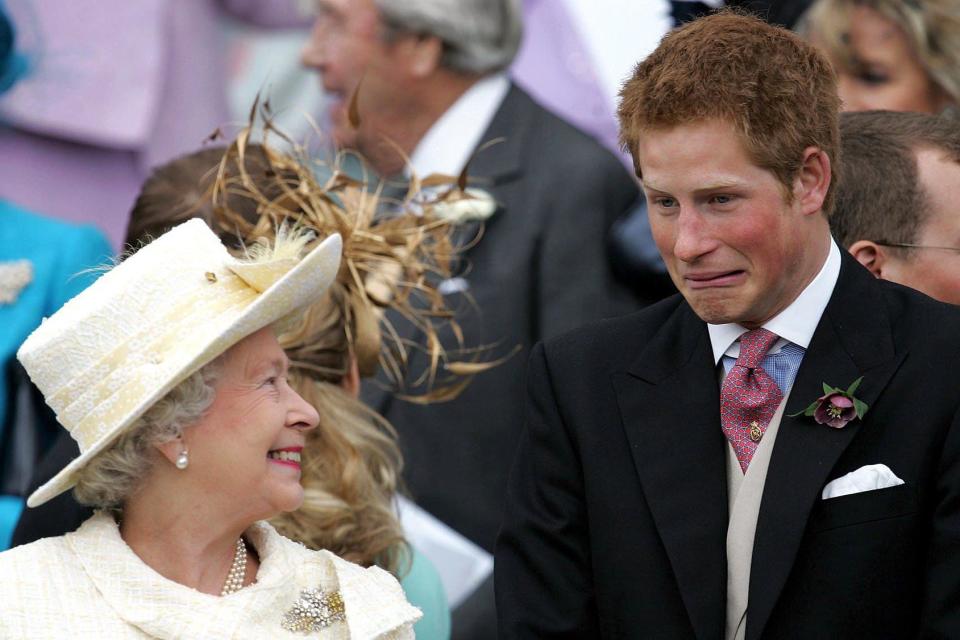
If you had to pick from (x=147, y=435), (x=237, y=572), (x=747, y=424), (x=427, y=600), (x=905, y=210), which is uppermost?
(x=905, y=210)

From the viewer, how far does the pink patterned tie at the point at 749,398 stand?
3.01 metres

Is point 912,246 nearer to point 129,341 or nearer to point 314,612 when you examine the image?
point 314,612

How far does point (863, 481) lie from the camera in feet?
9.41

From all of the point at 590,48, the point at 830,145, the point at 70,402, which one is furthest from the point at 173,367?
the point at 590,48

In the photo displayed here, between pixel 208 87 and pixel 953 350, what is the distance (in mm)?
3872

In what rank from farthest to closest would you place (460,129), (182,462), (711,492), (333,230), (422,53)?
(422,53) < (460,129) < (333,230) < (182,462) < (711,492)

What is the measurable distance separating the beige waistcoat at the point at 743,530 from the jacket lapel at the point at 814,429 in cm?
4

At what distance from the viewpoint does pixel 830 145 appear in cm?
303

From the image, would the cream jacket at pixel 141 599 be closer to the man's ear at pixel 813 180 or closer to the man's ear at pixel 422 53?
the man's ear at pixel 813 180

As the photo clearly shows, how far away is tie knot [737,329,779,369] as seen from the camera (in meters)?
3.03

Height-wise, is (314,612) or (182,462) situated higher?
(182,462)

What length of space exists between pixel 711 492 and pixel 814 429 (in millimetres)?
207

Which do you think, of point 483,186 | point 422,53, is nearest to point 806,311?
point 483,186

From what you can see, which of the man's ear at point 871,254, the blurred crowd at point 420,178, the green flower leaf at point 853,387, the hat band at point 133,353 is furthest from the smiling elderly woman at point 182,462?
the man's ear at point 871,254
